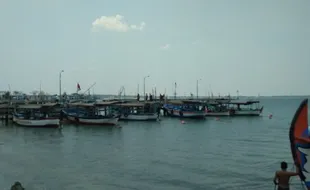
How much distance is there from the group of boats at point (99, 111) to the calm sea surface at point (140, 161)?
33.0 ft

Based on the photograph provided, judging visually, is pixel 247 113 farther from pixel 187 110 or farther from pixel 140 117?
pixel 140 117

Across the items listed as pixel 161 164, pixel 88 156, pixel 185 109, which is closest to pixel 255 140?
pixel 161 164

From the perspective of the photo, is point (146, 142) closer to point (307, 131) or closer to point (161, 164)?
point (161, 164)

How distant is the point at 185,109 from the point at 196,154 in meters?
44.2

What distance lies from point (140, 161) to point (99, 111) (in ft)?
144

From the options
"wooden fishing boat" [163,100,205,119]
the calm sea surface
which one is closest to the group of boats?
"wooden fishing boat" [163,100,205,119]

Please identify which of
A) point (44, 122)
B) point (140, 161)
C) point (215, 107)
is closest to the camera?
point (140, 161)

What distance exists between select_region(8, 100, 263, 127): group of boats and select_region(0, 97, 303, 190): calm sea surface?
10048 millimetres

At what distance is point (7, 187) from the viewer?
1942cm

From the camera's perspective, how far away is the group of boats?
52584mm

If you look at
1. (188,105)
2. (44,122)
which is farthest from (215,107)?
(44,122)

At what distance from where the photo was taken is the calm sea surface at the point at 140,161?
2055 cm

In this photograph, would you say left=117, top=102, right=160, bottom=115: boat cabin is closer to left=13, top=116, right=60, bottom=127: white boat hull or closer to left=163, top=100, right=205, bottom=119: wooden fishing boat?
left=163, top=100, right=205, bottom=119: wooden fishing boat

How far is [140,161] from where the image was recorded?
2677 cm
